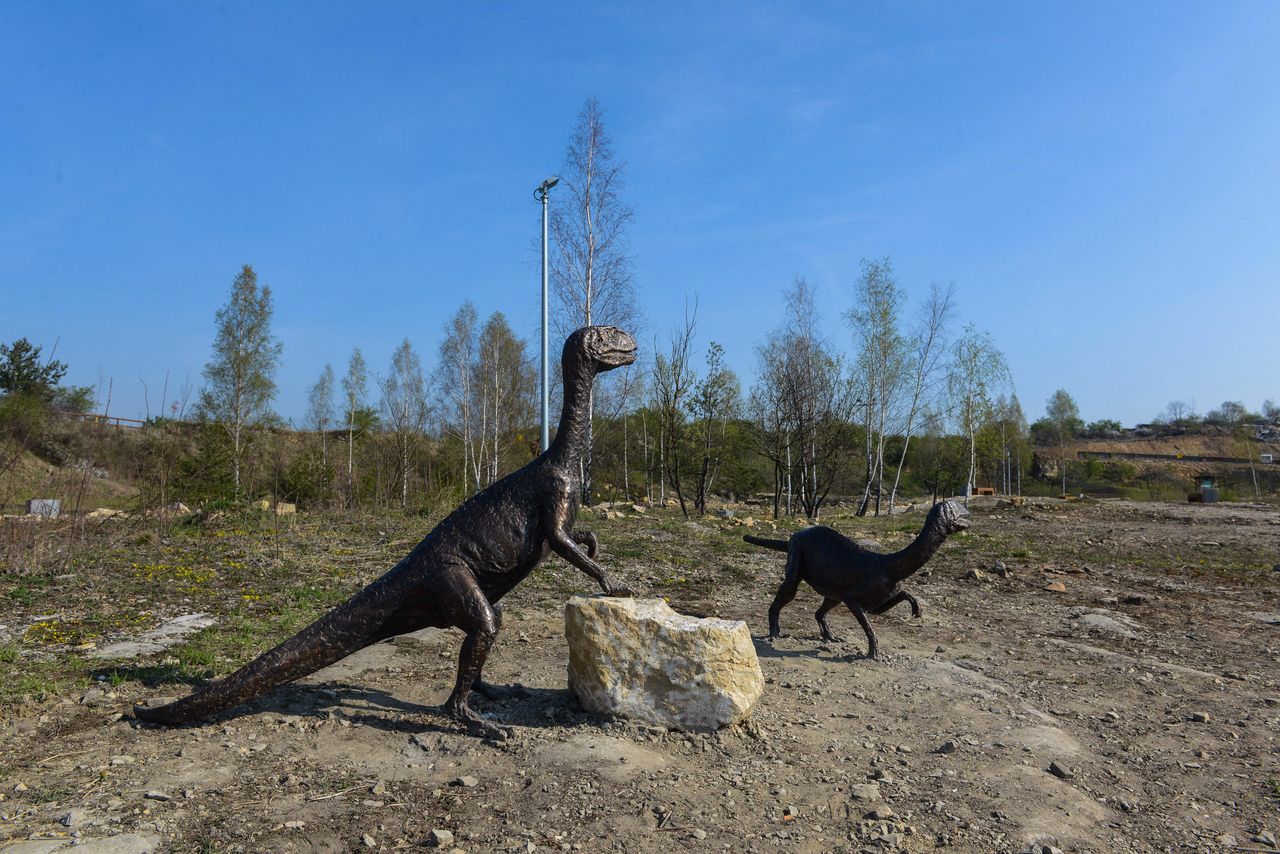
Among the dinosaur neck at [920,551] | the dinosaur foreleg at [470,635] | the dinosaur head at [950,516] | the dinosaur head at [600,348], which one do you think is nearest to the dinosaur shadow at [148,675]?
the dinosaur foreleg at [470,635]

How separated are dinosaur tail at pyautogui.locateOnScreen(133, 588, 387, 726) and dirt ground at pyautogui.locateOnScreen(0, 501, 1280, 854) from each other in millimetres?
Result: 149

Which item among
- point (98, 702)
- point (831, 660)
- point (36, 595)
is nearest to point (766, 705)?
point (831, 660)

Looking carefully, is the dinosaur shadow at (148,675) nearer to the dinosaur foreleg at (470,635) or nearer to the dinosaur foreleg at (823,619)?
the dinosaur foreleg at (470,635)

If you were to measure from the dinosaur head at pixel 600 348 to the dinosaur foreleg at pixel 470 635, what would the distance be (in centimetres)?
154

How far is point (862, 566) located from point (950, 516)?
842mm

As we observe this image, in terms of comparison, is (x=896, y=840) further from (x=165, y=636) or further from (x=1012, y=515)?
(x=1012, y=515)

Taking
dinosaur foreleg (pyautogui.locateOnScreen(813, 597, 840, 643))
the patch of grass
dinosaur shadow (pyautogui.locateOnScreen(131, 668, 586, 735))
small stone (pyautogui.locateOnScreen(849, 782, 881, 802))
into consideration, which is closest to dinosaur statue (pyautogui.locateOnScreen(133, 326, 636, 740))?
dinosaur shadow (pyautogui.locateOnScreen(131, 668, 586, 735))

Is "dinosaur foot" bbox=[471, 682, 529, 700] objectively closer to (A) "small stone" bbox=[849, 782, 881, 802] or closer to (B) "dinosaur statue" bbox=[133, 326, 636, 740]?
(B) "dinosaur statue" bbox=[133, 326, 636, 740]

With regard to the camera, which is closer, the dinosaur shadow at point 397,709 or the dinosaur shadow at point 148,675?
the dinosaur shadow at point 397,709

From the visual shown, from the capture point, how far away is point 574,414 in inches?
199

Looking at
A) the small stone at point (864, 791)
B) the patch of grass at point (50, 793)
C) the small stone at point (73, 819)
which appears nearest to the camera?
the small stone at point (73, 819)

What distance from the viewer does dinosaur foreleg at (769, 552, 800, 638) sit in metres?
7.16

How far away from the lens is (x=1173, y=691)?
6.23 m

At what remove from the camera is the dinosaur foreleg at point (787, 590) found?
7.16 meters
